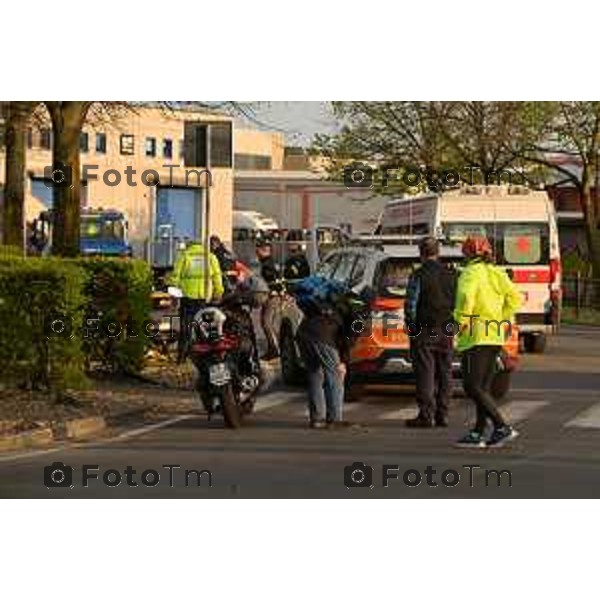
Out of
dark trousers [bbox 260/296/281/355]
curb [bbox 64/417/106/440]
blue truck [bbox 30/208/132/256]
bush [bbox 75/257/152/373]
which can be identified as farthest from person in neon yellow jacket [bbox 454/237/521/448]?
blue truck [bbox 30/208/132/256]

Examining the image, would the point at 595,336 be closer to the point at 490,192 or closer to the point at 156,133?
the point at 490,192

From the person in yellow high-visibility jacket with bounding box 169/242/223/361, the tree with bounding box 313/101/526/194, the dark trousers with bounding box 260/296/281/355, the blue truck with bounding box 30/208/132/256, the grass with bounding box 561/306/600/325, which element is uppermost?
the tree with bounding box 313/101/526/194

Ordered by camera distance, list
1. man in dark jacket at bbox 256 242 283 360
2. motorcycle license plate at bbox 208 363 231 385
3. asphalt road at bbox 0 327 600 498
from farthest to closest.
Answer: man in dark jacket at bbox 256 242 283 360 → motorcycle license plate at bbox 208 363 231 385 → asphalt road at bbox 0 327 600 498

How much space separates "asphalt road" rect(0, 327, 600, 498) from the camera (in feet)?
34.2

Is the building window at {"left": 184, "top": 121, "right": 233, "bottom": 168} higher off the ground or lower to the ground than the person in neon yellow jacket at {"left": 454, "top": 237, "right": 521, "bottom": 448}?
higher

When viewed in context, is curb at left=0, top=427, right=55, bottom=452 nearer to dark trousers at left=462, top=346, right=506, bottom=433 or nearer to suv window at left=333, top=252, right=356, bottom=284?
dark trousers at left=462, top=346, right=506, bottom=433

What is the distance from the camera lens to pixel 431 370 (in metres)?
14.5

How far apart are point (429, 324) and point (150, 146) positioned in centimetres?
2315

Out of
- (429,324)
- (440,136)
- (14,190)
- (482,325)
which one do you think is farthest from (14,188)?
(440,136)

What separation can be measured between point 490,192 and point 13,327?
12065mm

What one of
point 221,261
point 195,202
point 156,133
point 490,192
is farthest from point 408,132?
point 221,261

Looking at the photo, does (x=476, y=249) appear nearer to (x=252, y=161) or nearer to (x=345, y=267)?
(x=345, y=267)

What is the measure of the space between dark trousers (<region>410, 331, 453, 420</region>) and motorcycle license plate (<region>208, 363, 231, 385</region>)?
6.42 feet

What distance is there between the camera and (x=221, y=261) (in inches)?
885
